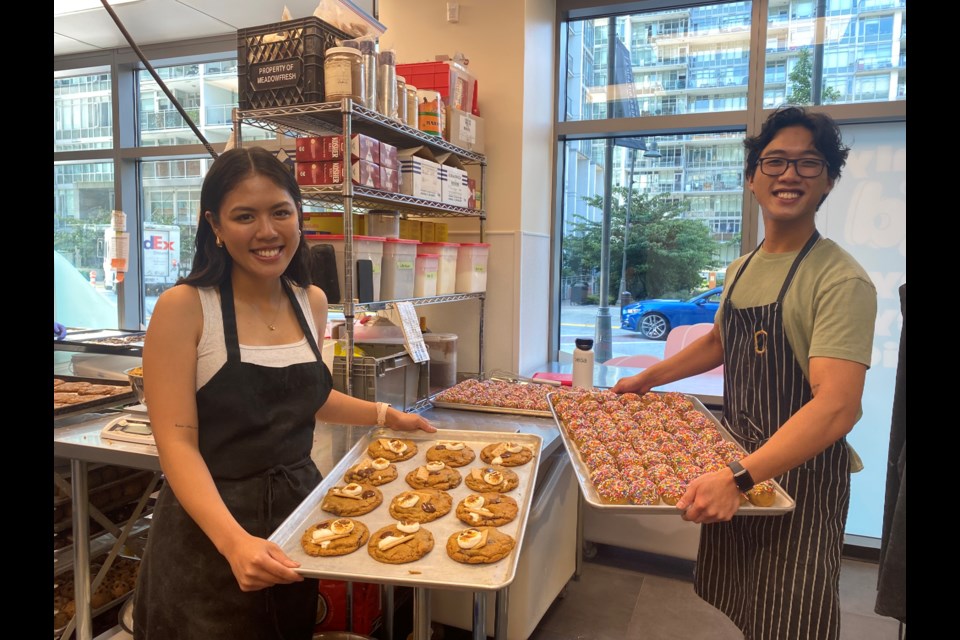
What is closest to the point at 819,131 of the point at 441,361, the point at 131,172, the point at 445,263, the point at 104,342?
the point at 445,263

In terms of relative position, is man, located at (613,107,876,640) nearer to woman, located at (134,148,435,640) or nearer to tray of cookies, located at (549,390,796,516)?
tray of cookies, located at (549,390,796,516)

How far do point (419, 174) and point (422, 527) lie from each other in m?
1.53

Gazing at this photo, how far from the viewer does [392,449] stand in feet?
6.26

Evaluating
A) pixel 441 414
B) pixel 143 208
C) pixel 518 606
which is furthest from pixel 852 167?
pixel 143 208

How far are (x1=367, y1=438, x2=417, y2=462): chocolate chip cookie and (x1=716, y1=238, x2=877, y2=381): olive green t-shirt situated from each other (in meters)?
1.07

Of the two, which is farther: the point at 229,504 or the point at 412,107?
the point at 412,107

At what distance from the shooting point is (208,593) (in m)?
1.43

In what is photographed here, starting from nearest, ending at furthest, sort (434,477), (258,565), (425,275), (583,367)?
(258,565) < (434,477) < (425,275) < (583,367)

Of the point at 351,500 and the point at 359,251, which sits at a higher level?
the point at 359,251

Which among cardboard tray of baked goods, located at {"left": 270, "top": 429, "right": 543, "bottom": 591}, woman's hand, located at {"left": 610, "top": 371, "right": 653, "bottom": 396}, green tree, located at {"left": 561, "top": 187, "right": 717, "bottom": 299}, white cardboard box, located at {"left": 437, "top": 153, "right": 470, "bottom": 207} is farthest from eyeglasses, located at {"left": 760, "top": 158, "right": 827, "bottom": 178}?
green tree, located at {"left": 561, "top": 187, "right": 717, "bottom": 299}

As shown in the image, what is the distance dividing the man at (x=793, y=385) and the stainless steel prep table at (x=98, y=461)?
0.65 m

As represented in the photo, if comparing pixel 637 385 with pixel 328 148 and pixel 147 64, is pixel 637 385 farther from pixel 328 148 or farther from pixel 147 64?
pixel 147 64

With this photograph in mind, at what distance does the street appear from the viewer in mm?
3735

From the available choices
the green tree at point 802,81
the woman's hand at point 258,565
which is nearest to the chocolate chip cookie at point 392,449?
the woman's hand at point 258,565
